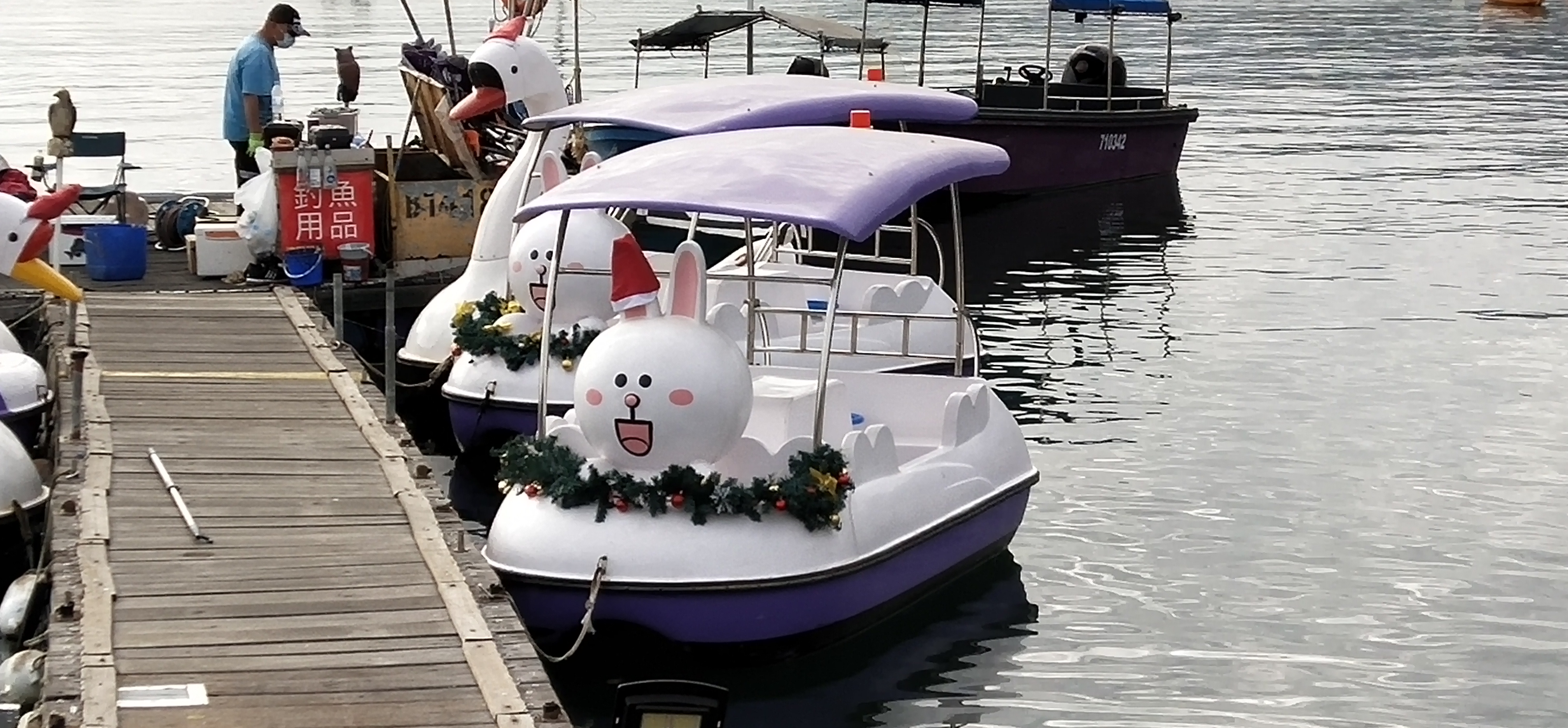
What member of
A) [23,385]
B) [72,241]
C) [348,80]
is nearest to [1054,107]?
[348,80]

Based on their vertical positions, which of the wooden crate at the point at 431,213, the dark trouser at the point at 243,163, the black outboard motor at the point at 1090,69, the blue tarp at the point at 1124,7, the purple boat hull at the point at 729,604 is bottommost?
the purple boat hull at the point at 729,604

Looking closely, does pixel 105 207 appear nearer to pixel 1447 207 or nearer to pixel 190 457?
pixel 190 457

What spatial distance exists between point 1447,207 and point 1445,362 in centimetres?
892

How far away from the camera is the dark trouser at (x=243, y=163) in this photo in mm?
16547

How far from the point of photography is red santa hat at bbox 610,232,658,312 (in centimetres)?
928

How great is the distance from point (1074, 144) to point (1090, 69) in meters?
1.60

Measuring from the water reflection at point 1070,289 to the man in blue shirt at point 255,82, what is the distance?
19.9 ft

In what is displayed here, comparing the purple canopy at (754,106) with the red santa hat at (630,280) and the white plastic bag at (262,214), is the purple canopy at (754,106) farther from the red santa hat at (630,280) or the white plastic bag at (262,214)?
the red santa hat at (630,280)

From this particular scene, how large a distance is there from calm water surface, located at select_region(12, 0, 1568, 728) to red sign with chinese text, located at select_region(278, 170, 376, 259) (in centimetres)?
508

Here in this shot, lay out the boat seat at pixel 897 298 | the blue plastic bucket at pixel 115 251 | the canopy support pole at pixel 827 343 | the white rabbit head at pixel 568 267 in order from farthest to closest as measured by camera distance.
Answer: the blue plastic bucket at pixel 115 251, the boat seat at pixel 897 298, the white rabbit head at pixel 568 267, the canopy support pole at pixel 827 343

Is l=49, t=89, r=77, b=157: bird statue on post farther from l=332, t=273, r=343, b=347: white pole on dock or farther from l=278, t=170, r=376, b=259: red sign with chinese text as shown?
l=332, t=273, r=343, b=347: white pole on dock

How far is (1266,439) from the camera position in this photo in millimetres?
14555

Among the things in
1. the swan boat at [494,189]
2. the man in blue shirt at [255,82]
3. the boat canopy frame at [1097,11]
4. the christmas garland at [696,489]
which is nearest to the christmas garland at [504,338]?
the swan boat at [494,189]

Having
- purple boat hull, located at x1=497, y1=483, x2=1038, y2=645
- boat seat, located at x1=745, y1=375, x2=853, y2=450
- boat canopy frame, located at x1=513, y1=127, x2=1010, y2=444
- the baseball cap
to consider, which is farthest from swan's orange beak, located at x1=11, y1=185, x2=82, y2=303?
the baseball cap
